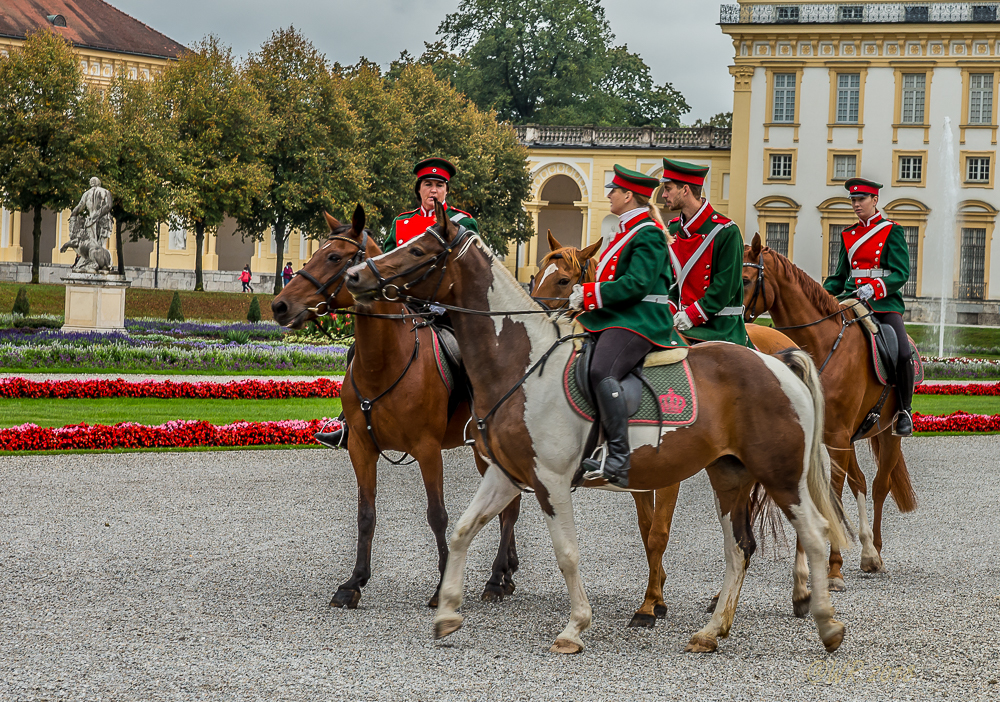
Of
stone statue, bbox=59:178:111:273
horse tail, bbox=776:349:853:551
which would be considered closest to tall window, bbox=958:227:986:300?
stone statue, bbox=59:178:111:273

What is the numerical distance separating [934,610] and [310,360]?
53.5ft

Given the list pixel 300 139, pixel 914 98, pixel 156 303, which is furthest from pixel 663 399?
pixel 914 98

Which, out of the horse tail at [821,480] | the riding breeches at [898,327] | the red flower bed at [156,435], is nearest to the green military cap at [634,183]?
the horse tail at [821,480]

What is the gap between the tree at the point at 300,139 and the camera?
40.9 meters

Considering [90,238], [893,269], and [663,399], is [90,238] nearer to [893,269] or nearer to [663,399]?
[893,269]

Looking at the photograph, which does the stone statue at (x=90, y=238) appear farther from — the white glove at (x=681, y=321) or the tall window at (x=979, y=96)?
the tall window at (x=979, y=96)

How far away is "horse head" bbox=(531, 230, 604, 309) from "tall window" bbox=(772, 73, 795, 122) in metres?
51.8

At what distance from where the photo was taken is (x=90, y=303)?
24.8 meters

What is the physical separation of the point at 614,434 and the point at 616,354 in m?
0.45

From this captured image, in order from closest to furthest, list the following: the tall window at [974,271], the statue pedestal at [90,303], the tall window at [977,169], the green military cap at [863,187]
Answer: the green military cap at [863,187], the statue pedestal at [90,303], the tall window at [974,271], the tall window at [977,169]

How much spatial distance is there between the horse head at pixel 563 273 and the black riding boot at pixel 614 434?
10.6 ft

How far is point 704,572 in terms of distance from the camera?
736cm

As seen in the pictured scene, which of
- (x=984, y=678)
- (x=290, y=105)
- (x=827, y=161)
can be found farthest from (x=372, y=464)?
(x=827, y=161)

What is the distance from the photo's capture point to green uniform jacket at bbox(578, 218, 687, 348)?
574 centimetres
